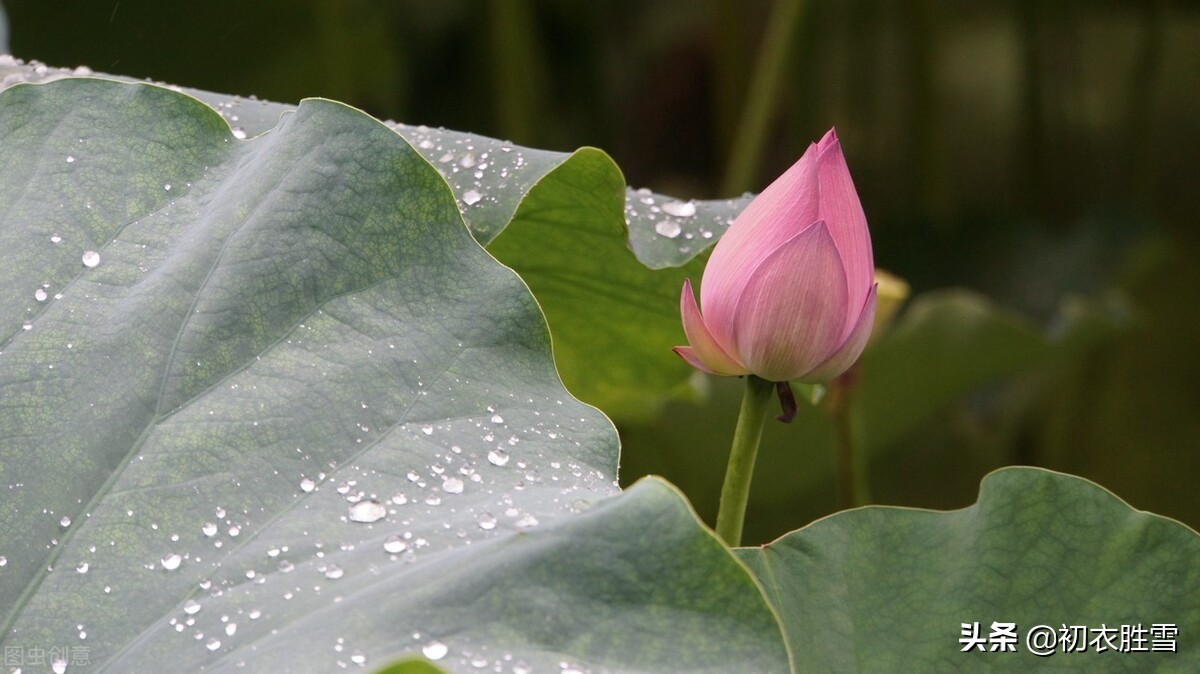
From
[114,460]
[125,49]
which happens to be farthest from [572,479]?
[125,49]

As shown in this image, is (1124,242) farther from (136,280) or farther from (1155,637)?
(136,280)

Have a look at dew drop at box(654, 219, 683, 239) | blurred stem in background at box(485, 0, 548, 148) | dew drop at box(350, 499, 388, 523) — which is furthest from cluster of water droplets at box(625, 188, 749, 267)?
blurred stem in background at box(485, 0, 548, 148)

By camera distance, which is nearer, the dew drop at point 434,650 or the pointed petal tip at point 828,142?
the dew drop at point 434,650

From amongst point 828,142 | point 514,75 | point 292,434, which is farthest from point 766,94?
point 292,434

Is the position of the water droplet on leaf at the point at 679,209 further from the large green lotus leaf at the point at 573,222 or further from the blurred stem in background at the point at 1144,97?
the blurred stem in background at the point at 1144,97

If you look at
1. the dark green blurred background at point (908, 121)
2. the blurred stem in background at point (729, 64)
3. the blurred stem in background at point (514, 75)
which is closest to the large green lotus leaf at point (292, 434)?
the dark green blurred background at point (908, 121)

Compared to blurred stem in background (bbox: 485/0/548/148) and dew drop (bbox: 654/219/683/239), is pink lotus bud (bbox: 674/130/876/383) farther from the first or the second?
blurred stem in background (bbox: 485/0/548/148)
